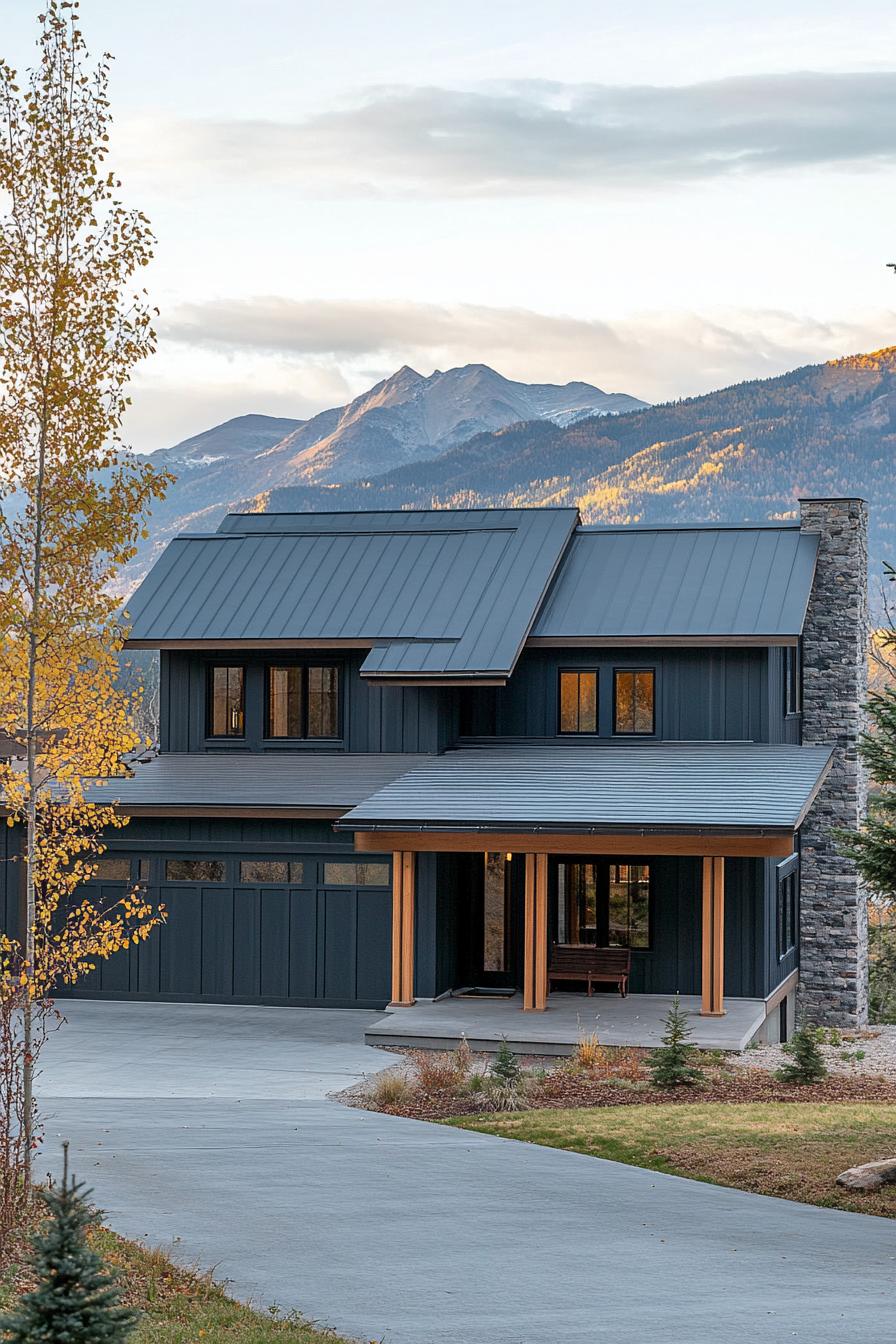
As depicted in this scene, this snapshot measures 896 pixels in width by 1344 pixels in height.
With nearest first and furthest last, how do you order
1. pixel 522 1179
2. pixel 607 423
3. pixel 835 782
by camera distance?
pixel 522 1179 < pixel 835 782 < pixel 607 423

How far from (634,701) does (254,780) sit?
6097mm

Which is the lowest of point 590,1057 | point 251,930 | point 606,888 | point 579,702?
point 590,1057

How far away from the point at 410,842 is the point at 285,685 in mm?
5451

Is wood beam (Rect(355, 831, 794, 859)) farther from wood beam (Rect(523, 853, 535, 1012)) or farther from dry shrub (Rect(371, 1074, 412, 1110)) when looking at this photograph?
dry shrub (Rect(371, 1074, 412, 1110))

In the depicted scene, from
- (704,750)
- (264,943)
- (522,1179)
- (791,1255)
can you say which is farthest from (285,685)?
(791,1255)

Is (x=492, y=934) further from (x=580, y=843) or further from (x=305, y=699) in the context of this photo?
(x=305, y=699)

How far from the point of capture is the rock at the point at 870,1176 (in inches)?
501

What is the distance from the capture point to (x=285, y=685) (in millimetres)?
26078

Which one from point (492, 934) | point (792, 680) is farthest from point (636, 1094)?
point (792, 680)

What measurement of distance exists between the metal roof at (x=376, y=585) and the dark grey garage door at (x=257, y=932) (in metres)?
3.31

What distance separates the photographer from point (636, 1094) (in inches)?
666

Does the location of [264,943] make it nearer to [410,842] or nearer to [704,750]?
[410,842]

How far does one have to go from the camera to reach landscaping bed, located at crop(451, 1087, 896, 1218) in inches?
509

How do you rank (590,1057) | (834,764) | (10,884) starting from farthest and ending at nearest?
(834,764), (10,884), (590,1057)
